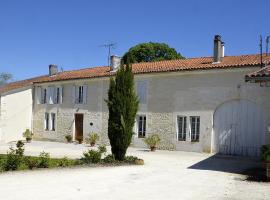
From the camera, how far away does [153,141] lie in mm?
22891

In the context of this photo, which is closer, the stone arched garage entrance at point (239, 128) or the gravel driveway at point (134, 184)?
the gravel driveway at point (134, 184)

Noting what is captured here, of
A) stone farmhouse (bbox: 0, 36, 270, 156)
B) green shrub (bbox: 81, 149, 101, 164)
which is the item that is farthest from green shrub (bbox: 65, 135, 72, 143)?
green shrub (bbox: 81, 149, 101, 164)

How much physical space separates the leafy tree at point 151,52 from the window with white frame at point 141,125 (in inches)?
854

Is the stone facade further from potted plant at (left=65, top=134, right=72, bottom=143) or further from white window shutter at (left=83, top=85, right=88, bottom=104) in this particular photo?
potted plant at (left=65, top=134, right=72, bottom=143)

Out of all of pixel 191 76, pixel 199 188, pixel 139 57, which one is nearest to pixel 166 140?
pixel 191 76

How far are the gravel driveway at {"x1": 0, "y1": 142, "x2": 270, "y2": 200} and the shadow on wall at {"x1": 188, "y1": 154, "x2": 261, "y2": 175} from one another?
0.15 feet

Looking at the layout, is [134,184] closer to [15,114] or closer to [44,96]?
[44,96]

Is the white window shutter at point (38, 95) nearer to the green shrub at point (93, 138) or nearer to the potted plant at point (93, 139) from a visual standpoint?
the green shrub at point (93, 138)

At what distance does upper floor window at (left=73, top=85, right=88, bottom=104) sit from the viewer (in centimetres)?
2844

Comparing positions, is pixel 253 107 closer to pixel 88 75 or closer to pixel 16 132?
pixel 88 75

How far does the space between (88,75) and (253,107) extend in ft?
41.9

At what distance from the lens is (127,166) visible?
1514 cm

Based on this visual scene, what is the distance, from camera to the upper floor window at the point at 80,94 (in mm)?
28438

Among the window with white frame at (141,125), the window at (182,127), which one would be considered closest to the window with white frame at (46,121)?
the window with white frame at (141,125)
